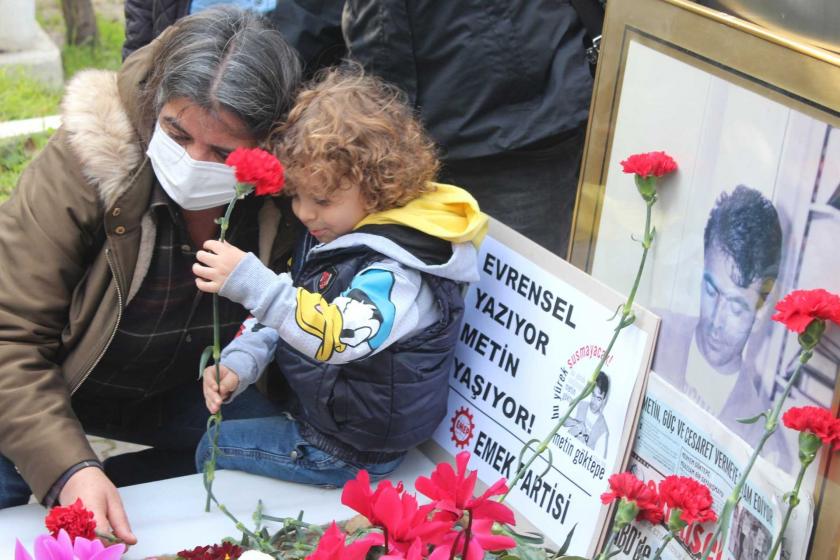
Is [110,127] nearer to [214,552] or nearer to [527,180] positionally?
[214,552]

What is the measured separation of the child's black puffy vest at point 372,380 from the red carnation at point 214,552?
1.13 feet

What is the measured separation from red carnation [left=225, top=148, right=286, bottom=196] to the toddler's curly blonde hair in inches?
15.6

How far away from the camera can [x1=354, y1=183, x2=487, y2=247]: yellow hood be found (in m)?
1.89

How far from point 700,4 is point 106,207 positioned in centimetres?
109

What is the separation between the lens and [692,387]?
5.40ft

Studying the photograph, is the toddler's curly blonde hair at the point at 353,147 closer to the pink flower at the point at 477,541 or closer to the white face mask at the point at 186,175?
the white face mask at the point at 186,175

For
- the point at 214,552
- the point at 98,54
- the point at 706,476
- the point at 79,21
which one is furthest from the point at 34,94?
the point at 706,476

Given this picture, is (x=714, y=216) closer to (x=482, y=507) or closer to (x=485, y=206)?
(x=482, y=507)

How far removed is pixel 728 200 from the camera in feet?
5.16

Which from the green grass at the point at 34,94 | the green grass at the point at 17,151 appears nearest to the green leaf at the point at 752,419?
A: the green grass at the point at 34,94

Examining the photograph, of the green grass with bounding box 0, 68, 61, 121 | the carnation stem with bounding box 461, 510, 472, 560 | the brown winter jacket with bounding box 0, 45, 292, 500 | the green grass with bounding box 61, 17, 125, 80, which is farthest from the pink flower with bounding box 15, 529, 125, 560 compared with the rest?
the green grass with bounding box 61, 17, 125, 80

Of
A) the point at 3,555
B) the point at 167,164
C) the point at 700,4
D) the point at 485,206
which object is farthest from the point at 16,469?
the point at 700,4

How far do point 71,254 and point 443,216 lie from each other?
0.69m

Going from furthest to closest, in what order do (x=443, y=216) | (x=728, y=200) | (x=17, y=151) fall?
(x=17, y=151), (x=443, y=216), (x=728, y=200)
